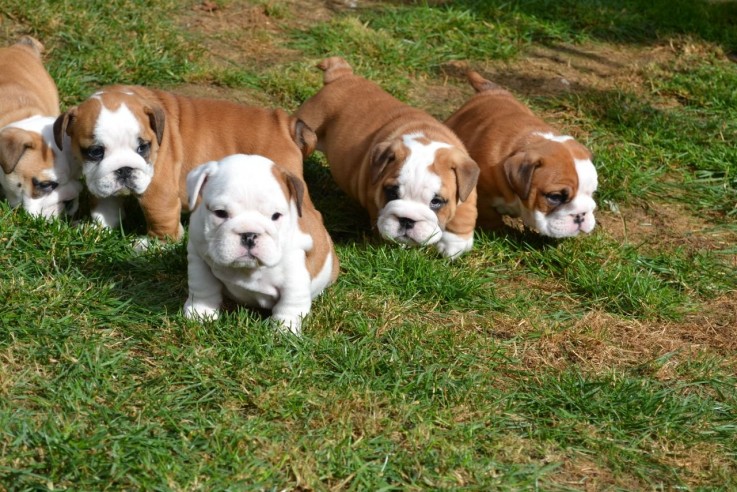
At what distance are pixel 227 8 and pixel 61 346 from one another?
551 centimetres

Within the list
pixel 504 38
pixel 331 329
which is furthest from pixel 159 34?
pixel 331 329

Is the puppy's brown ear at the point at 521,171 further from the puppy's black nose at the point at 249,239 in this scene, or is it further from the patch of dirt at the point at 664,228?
the puppy's black nose at the point at 249,239

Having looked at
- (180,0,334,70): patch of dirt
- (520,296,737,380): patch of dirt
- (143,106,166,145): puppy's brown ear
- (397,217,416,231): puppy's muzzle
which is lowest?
(180,0,334,70): patch of dirt

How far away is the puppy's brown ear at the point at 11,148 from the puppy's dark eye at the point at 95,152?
0.40 metres

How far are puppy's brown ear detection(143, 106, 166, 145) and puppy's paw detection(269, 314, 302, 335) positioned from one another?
1.70 meters

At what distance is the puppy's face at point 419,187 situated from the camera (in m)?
6.33

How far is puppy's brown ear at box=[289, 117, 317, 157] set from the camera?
686 centimetres

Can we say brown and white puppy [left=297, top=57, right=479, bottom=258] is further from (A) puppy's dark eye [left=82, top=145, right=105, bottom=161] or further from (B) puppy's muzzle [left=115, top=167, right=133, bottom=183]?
(A) puppy's dark eye [left=82, top=145, right=105, bottom=161]

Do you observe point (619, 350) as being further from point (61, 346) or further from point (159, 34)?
point (159, 34)

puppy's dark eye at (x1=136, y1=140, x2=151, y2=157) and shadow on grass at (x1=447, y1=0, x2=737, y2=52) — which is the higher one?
puppy's dark eye at (x1=136, y1=140, x2=151, y2=157)

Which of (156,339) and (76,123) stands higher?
(76,123)

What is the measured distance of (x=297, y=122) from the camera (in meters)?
6.89

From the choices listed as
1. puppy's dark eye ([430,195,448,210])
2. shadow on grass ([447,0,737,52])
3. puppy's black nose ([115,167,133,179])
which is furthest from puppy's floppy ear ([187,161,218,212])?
shadow on grass ([447,0,737,52])

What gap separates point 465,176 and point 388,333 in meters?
1.45
